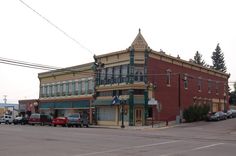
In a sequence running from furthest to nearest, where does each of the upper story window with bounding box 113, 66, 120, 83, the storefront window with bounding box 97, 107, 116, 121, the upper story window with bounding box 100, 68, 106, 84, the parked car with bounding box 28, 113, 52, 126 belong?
the upper story window with bounding box 100, 68, 106, 84 → the parked car with bounding box 28, 113, 52, 126 → the storefront window with bounding box 97, 107, 116, 121 → the upper story window with bounding box 113, 66, 120, 83

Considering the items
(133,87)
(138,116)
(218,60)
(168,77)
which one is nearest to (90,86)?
(133,87)

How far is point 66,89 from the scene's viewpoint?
68250 mm

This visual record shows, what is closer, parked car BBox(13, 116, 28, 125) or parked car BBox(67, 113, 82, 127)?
parked car BBox(67, 113, 82, 127)

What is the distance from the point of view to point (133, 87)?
5338cm

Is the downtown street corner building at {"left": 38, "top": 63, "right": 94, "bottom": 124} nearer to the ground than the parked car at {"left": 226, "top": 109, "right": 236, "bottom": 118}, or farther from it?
farther from it

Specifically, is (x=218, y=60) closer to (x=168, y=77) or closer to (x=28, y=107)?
(x=28, y=107)

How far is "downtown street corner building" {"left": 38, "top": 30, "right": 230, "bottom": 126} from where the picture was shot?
53.6 metres

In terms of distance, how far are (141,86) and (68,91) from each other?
1817 cm

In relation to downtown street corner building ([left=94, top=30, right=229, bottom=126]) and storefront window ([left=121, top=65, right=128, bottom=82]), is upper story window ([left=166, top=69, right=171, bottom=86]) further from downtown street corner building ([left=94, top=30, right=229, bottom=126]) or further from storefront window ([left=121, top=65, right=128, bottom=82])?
storefront window ([left=121, top=65, right=128, bottom=82])

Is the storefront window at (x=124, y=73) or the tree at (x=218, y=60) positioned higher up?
the tree at (x=218, y=60)

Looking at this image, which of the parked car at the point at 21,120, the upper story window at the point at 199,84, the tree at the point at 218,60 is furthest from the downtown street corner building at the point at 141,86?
the tree at the point at 218,60

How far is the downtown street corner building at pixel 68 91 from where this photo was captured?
204 feet

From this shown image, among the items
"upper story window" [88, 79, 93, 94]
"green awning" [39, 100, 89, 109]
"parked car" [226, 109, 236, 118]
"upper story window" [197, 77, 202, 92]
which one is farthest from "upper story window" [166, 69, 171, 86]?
"parked car" [226, 109, 236, 118]

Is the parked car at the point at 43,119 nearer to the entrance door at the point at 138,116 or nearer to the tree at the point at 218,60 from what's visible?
the entrance door at the point at 138,116
